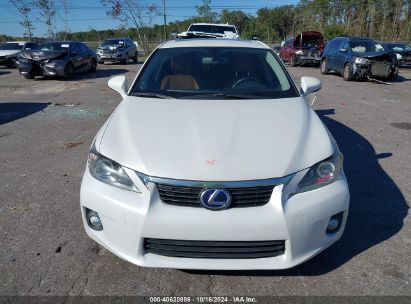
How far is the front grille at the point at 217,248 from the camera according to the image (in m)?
2.31

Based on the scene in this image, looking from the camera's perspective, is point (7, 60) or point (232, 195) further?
point (7, 60)

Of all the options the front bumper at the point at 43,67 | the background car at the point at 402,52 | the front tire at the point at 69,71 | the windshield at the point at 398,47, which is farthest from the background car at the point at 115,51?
the windshield at the point at 398,47

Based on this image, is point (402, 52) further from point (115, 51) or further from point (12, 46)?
point (12, 46)

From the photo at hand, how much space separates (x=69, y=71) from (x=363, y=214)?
13923mm

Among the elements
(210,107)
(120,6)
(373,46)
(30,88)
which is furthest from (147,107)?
(120,6)

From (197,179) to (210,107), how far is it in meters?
1.03

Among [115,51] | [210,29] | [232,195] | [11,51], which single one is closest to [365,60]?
[210,29]

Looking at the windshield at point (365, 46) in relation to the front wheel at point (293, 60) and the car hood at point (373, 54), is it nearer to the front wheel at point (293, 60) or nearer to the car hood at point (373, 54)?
the car hood at point (373, 54)

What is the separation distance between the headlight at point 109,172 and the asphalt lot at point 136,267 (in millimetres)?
701

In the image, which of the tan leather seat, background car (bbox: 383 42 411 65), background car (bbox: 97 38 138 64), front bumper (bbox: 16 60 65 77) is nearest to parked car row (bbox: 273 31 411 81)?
background car (bbox: 383 42 411 65)

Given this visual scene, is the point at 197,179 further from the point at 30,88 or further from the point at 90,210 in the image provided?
the point at 30,88

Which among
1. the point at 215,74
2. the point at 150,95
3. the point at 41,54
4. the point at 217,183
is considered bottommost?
the point at 41,54

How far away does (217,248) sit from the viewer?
7.62ft

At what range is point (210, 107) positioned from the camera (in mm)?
3150
